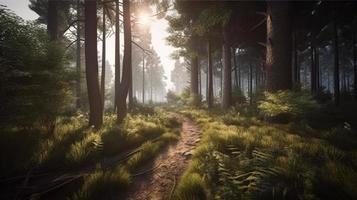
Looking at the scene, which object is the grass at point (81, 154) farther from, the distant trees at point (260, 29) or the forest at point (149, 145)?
the distant trees at point (260, 29)

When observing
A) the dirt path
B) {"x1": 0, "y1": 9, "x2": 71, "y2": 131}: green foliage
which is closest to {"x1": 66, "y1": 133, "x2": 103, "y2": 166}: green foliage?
the dirt path

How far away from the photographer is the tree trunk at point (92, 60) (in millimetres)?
8008

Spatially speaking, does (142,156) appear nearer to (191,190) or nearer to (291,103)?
(191,190)

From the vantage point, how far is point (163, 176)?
4.27 meters

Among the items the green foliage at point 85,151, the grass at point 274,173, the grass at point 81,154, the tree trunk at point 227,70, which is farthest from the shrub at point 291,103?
the tree trunk at point 227,70

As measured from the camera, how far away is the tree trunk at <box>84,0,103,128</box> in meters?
8.01

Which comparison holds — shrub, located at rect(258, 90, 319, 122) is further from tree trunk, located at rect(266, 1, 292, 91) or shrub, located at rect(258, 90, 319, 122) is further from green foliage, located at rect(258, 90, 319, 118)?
tree trunk, located at rect(266, 1, 292, 91)

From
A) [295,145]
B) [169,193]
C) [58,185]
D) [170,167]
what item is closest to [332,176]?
[295,145]

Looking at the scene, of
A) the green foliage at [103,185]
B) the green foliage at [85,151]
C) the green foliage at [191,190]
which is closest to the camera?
the green foliage at [191,190]

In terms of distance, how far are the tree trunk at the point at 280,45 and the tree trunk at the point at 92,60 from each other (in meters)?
7.25

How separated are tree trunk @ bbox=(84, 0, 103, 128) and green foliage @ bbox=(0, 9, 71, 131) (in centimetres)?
93

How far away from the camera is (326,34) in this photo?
1981cm

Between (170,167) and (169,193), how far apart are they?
1138 millimetres

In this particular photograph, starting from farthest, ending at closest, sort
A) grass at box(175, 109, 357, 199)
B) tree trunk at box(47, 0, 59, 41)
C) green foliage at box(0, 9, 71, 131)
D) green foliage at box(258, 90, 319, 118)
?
tree trunk at box(47, 0, 59, 41) → green foliage at box(258, 90, 319, 118) → green foliage at box(0, 9, 71, 131) → grass at box(175, 109, 357, 199)
